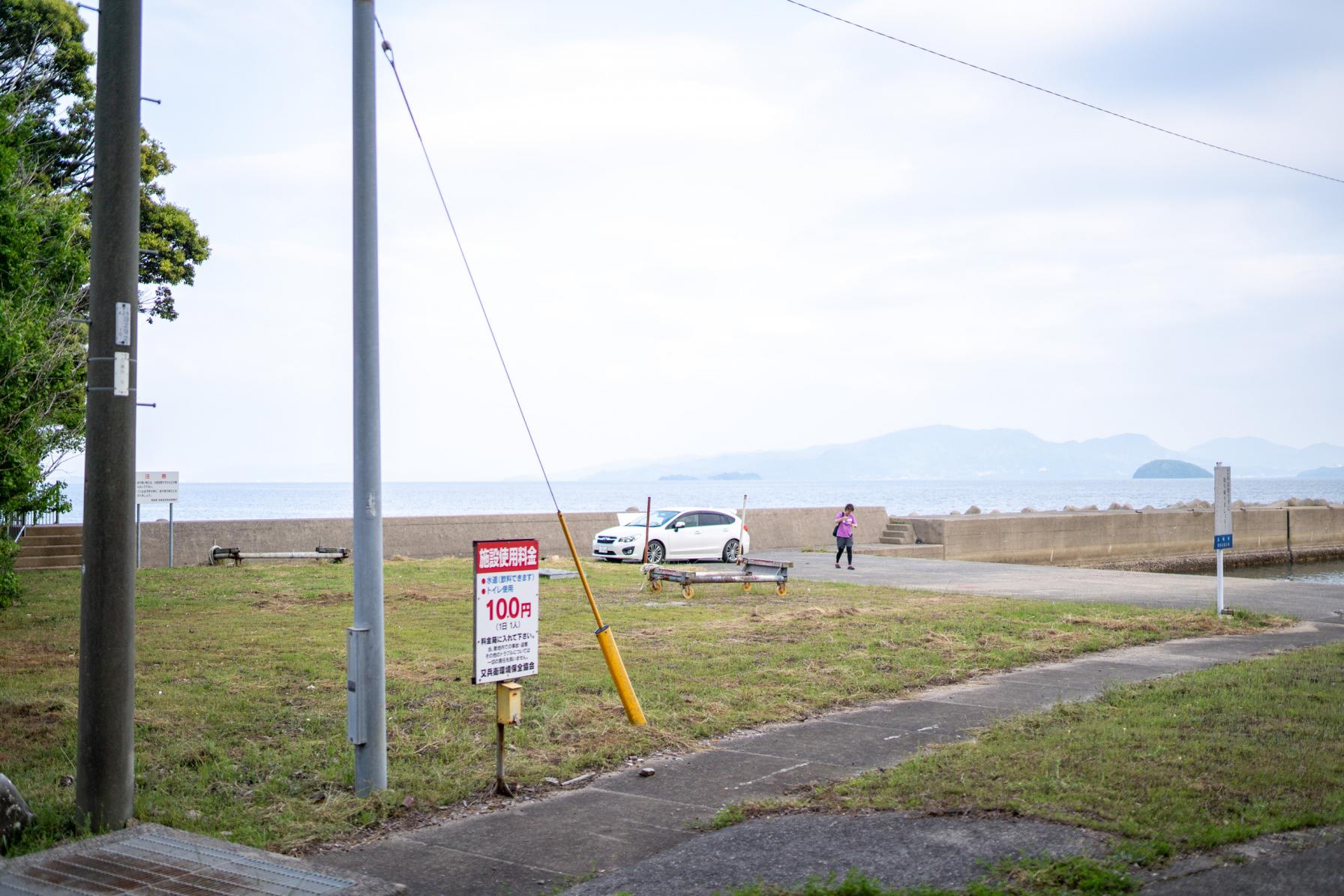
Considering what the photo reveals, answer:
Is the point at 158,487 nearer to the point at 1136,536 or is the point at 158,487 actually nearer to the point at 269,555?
the point at 269,555

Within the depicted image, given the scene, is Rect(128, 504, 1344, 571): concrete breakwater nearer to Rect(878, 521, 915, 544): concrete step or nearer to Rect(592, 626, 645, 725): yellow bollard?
Rect(878, 521, 915, 544): concrete step

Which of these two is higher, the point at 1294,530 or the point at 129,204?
the point at 129,204

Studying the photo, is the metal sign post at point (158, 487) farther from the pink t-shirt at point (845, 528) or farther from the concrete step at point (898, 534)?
the concrete step at point (898, 534)

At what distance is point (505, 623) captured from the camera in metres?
7.56

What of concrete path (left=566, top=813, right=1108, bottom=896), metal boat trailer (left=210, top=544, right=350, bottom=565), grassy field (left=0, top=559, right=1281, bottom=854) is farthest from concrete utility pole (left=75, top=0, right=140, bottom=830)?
metal boat trailer (left=210, top=544, right=350, bottom=565)

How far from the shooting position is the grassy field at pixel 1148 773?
20.1ft

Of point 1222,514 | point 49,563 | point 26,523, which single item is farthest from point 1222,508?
point 26,523

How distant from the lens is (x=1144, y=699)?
9773 mm

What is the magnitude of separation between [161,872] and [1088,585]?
20535 millimetres

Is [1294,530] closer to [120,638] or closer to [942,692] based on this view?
[942,692]

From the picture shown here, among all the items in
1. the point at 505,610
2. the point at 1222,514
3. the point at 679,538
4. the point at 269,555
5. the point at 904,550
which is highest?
the point at 1222,514

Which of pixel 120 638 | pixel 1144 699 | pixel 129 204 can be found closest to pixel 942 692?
pixel 1144 699

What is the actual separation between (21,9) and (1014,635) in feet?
73.8

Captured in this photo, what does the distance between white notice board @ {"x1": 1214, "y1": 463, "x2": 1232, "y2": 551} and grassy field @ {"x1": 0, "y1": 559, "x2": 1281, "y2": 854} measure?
1329mm
